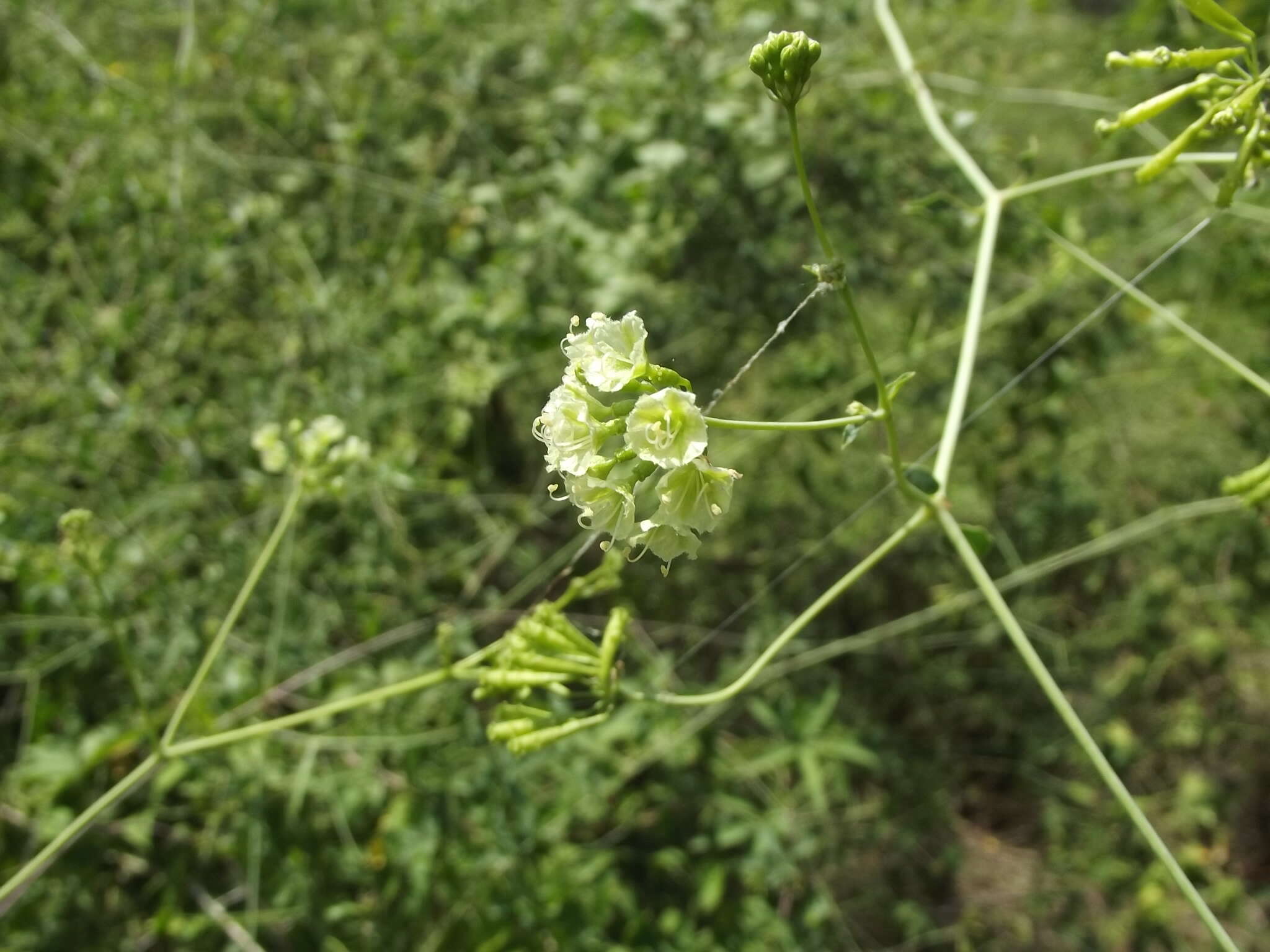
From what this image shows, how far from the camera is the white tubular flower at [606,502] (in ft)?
3.54

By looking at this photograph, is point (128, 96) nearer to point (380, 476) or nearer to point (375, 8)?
point (375, 8)

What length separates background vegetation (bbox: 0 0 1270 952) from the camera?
7.45 feet

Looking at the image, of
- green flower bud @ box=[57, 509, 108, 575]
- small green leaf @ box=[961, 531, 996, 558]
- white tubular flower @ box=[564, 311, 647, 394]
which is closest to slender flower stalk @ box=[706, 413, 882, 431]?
white tubular flower @ box=[564, 311, 647, 394]

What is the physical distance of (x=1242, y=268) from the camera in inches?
104

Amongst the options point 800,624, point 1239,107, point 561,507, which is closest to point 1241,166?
point 1239,107

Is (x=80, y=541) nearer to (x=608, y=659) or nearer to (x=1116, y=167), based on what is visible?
(x=608, y=659)

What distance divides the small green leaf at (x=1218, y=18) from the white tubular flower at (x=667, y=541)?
0.87m

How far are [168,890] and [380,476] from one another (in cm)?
111

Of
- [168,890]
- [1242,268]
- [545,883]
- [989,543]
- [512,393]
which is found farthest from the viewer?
[512,393]

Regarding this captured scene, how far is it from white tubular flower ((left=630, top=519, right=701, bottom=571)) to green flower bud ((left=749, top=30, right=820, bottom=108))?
481 mm

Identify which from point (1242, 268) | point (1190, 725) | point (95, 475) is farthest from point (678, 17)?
point (1190, 725)

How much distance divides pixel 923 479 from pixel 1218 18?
2.17 ft

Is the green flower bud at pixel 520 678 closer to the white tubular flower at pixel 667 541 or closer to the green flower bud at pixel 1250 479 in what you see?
the white tubular flower at pixel 667 541

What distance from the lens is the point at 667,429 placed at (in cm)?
100
